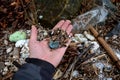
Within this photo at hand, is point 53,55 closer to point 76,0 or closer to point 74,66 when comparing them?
point 74,66

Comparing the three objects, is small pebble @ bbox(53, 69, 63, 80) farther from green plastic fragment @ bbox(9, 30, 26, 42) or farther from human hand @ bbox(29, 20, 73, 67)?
green plastic fragment @ bbox(9, 30, 26, 42)

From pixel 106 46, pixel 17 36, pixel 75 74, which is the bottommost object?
pixel 75 74

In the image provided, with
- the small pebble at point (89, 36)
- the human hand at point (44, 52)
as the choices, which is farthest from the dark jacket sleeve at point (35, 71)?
the small pebble at point (89, 36)

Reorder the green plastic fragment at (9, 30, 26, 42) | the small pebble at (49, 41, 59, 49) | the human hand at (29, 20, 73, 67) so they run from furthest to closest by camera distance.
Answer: the green plastic fragment at (9, 30, 26, 42) → the small pebble at (49, 41, 59, 49) → the human hand at (29, 20, 73, 67)

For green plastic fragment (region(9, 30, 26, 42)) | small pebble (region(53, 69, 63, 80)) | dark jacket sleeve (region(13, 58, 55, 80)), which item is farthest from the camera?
green plastic fragment (region(9, 30, 26, 42))

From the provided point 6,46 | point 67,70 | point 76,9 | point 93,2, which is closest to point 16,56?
point 6,46

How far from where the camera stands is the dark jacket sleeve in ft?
7.15

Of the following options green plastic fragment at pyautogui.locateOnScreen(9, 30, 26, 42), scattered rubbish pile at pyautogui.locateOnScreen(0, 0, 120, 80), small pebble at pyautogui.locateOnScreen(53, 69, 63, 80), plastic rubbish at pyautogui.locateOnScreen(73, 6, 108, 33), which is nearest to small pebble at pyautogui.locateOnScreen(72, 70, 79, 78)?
scattered rubbish pile at pyautogui.locateOnScreen(0, 0, 120, 80)

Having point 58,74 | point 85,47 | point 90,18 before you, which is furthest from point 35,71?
point 90,18

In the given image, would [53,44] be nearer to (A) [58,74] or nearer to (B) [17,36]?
(A) [58,74]

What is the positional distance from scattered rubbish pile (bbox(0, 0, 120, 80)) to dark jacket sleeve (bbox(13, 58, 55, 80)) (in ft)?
1.45

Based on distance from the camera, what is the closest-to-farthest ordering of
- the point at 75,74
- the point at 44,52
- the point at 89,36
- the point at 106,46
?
the point at 44,52 < the point at 75,74 < the point at 106,46 < the point at 89,36

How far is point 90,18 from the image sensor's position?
347 centimetres

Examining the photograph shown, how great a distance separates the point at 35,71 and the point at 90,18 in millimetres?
1421
